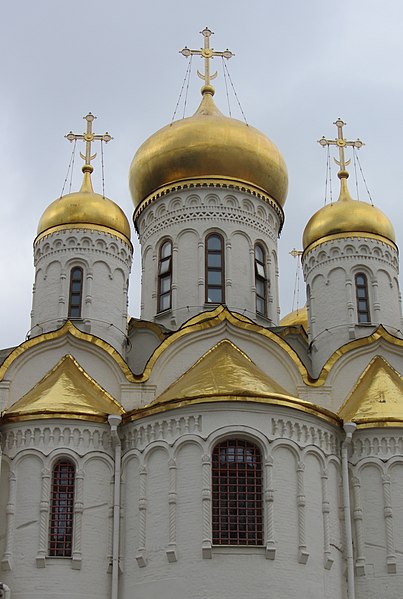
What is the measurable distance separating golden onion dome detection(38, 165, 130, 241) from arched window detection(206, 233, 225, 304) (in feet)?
5.74

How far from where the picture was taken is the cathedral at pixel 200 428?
47.0 feet

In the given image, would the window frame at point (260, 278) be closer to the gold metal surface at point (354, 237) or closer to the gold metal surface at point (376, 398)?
the gold metal surface at point (354, 237)

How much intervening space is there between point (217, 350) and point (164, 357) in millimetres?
930

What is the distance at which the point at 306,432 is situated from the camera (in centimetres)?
1512

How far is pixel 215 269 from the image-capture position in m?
19.5

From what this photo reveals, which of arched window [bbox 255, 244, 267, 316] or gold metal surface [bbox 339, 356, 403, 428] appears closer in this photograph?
gold metal surface [bbox 339, 356, 403, 428]

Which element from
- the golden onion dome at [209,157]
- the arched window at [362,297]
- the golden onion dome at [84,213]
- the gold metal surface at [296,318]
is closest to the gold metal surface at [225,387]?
the arched window at [362,297]

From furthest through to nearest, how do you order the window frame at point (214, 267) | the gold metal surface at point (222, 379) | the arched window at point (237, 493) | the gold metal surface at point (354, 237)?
1. the window frame at point (214, 267)
2. the gold metal surface at point (354, 237)
3. the gold metal surface at point (222, 379)
4. the arched window at point (237, 493)

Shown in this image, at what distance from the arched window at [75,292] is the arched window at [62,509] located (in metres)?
3.59

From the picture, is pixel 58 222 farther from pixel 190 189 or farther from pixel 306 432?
pixel 306 432

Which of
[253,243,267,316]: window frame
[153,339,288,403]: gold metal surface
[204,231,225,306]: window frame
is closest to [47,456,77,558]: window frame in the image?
[153,339,288,403]: gold metal surface

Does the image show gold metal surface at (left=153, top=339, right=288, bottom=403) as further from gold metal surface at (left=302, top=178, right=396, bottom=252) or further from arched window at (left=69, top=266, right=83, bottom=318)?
gold metal surface at (left=302, top=178, right=396, bottom=252)

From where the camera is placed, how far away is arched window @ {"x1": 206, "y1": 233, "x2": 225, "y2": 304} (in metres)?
19.2

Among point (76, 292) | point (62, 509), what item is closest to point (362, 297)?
point (76, 292)
